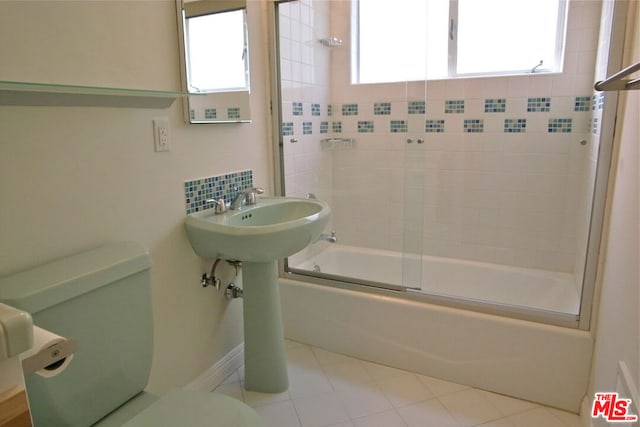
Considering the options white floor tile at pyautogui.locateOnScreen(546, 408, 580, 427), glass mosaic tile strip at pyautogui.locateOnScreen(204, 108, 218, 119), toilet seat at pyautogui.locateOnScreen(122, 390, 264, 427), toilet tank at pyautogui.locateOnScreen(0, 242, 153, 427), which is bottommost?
white floor tile at pyautogui.locateOnScreen(546, 408, 580, 427)

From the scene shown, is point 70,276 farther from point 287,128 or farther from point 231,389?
point 287,128

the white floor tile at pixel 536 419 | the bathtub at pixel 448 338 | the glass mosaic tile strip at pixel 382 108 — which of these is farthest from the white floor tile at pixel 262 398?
the glass mosaic tile strip at pixel 382 108

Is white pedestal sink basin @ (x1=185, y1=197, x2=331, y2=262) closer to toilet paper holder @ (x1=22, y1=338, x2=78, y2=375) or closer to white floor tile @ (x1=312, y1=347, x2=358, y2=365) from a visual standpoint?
white floor tile @ (x1=312, y1=347, x2=358, y2=365)

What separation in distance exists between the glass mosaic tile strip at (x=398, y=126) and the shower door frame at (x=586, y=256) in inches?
32.3

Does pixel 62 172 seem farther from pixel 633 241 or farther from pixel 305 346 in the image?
pixel 633 241

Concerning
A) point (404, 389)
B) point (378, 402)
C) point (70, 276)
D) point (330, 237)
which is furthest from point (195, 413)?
point (330, 237)

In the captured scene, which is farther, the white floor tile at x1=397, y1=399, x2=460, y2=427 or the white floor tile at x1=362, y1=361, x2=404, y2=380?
the white floor tile at x1=362, y1=361, x2=404, y2=380

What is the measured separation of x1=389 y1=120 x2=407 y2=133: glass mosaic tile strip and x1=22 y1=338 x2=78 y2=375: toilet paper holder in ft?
7.71

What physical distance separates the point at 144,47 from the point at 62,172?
540 mm

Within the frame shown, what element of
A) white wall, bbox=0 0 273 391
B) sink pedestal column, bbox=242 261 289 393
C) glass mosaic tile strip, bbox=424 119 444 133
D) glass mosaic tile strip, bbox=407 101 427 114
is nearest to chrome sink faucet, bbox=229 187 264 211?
white wall, bbox=0 0 273 391

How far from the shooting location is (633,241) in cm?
125

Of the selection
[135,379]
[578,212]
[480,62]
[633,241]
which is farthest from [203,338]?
[480,62]

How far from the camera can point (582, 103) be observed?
2248mm

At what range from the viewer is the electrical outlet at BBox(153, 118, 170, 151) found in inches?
60.2
